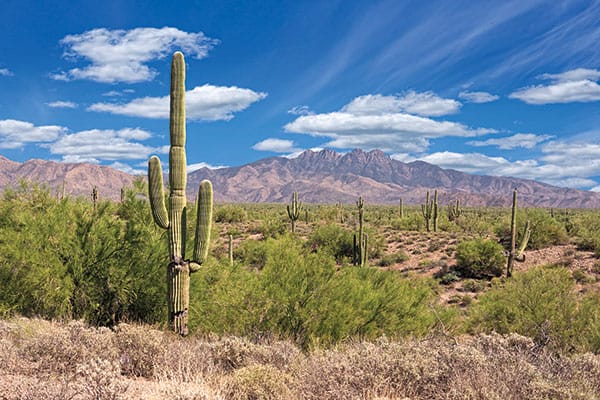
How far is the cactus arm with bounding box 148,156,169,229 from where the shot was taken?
10.9m

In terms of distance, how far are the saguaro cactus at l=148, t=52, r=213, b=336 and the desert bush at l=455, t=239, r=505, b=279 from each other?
21475 mm

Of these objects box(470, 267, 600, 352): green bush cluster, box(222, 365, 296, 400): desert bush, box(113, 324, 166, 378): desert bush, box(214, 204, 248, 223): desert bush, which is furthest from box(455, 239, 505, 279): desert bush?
box(214, 204, 248, 223): desert bush

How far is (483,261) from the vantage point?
28344 millimetres

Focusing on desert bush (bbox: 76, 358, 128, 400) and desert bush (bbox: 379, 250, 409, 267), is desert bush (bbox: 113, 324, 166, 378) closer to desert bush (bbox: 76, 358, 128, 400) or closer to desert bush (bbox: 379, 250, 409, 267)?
desert bush (bbox: 76, 358, 128, 400)

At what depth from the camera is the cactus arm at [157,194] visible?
10859 mm

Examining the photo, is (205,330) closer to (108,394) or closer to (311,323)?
(311,323)

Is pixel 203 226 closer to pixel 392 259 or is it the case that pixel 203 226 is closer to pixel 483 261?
pixel 483 261

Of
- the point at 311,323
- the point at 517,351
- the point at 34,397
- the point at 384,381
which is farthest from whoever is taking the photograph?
the point at 311,323

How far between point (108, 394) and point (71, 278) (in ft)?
22.4

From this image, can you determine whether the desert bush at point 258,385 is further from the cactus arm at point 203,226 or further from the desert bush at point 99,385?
the cactus arm at point 203,226

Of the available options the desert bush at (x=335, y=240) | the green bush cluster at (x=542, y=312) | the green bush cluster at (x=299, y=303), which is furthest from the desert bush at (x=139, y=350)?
the desert bush at (x=335, y=240)

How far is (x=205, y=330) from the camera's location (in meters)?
11.0

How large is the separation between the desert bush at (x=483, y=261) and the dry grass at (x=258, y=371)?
817 inches

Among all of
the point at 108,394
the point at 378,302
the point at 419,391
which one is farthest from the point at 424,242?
the point at 108,394
